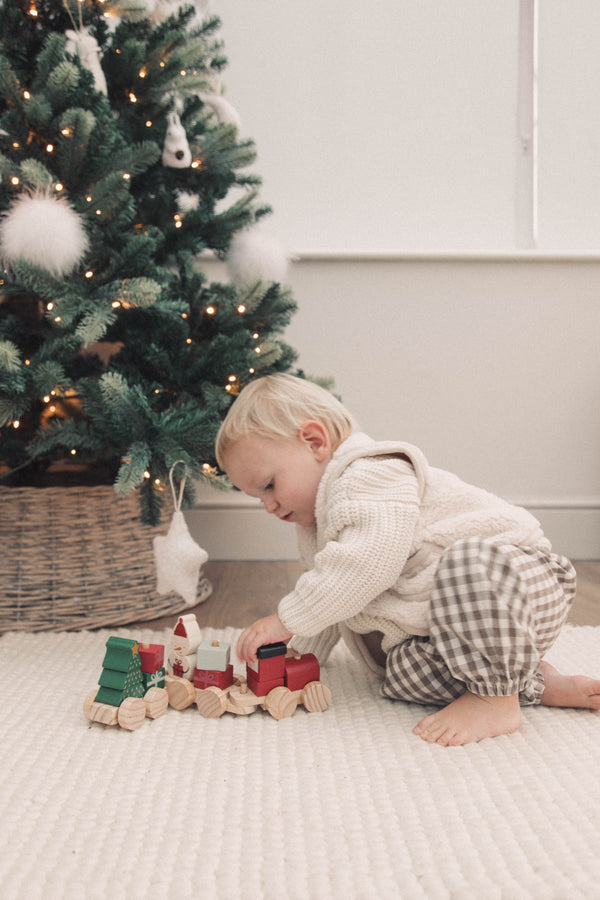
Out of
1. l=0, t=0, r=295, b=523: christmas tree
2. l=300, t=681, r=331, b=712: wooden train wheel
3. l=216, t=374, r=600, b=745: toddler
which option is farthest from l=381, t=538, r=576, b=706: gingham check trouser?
l=0, t=0, r=295, b=523: christmas tree

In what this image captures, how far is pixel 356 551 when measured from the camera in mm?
777

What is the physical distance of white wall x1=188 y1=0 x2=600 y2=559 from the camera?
5.80 ft

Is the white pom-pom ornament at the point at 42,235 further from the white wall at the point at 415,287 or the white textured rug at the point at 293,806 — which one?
the white wall at the point at 415,287

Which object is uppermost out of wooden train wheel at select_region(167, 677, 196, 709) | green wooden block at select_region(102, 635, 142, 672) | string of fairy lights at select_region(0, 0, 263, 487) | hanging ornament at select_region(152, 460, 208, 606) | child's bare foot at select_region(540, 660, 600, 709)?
string of fairy lights at select_region(0, 0, 263, 487)

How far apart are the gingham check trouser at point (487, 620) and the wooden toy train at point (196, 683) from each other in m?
0.14

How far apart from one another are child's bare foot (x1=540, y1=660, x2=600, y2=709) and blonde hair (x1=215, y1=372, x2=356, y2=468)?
41 cm

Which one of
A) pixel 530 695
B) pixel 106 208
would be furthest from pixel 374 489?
pixel 106 208

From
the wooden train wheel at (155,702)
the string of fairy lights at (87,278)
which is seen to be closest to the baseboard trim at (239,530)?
the string of fairy lights at (87,278)

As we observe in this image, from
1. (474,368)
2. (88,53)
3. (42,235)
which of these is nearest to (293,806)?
(42,235)

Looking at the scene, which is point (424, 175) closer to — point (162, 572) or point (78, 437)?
point (78, 437)

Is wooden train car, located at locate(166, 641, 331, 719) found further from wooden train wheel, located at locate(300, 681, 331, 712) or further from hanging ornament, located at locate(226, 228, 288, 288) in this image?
hanging ornament, located at locate(226, 228, 288, 288)

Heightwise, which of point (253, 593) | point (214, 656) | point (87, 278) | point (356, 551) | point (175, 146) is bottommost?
point (253, 593)

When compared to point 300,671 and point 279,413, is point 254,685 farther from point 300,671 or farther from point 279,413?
point 279,413

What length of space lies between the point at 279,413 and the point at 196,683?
0.36 metres
